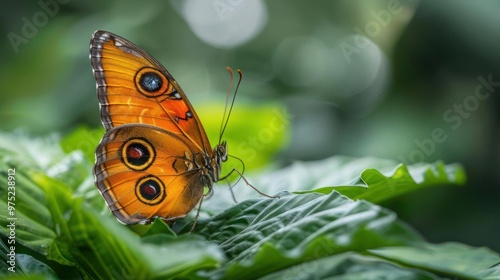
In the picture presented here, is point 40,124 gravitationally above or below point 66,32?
below

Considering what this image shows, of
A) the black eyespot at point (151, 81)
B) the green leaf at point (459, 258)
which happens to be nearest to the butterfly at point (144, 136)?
the black eyespot at point (151, 81)

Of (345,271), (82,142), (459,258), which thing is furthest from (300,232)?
(82,142)

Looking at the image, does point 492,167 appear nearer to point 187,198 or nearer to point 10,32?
point 187,198

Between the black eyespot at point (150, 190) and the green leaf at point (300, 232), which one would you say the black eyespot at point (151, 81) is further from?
the green leaf at point (300, 232)

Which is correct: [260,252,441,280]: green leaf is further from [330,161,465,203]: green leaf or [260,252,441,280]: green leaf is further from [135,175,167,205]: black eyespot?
[135,175,167,205]: black eyespot

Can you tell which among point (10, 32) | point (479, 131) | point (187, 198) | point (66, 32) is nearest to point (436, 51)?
point (479, 131)

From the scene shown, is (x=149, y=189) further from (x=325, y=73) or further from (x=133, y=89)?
(x=325, y=73)

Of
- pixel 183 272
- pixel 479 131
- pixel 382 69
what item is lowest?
pixel 183 272
